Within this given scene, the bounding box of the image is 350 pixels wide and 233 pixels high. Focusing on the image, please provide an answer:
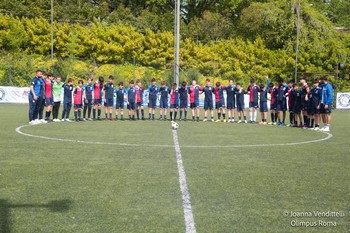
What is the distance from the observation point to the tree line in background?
1581 inches

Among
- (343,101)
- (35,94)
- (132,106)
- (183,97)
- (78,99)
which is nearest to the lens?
(35,94)

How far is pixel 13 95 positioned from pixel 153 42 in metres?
18.1

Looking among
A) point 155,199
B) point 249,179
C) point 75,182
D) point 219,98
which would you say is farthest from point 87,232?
point 219,98

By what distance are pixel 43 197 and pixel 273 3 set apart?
4640cm

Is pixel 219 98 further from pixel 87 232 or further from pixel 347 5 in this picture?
pixel 347 5

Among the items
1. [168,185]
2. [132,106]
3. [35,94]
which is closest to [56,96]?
[35,94]

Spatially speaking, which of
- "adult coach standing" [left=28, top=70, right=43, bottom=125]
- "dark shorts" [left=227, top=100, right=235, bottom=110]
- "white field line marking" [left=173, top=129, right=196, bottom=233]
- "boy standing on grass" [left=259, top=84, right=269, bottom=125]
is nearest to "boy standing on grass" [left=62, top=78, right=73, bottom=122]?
"adult coach standing" [left=28, top=70, right=43, bottom=125]

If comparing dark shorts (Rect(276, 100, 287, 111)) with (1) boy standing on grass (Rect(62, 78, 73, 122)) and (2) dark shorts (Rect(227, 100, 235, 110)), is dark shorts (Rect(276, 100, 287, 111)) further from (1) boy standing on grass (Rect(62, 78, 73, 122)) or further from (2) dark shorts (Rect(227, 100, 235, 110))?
(1) boy standing on grass (Rect(62, 78, 73, 122))

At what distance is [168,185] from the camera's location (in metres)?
7.21

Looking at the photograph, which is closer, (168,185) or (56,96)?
(168,185)

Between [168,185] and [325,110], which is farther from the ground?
[325,110]

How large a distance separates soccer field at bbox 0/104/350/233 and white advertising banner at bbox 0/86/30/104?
19.9 metres

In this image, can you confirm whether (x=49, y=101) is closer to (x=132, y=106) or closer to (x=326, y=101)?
(x=132, y=106)

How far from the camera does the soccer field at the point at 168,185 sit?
542 centimetres
